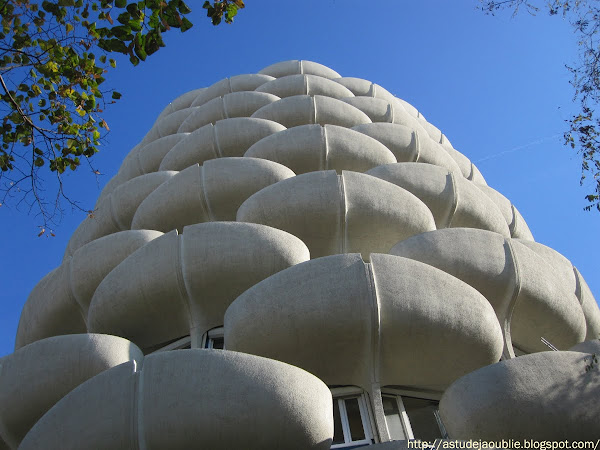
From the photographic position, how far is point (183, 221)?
52.6 ft

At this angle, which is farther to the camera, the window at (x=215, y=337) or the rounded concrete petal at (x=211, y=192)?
the rounded concrete petal at (x=211, y=192)

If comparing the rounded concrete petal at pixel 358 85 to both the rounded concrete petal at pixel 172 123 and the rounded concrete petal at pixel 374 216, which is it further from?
the rounded concrete petal at pixel 374 216

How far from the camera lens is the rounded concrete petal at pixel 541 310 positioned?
38.5 ft

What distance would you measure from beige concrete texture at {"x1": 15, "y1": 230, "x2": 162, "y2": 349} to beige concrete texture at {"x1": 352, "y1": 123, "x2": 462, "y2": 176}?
8.33 m

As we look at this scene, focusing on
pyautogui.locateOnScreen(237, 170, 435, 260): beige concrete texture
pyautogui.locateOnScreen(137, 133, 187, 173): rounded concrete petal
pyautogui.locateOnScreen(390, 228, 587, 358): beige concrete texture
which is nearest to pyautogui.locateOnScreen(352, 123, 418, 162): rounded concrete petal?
pyautogui.locateOnScreen(237, 170, 435, 260): beige concrete texture

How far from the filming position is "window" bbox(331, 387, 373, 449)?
9070 mm

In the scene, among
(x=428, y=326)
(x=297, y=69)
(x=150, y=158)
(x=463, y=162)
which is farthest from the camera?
(x=297, y=69)

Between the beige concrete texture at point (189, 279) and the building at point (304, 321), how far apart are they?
3 cm

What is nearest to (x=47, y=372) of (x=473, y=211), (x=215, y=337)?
(x=215, y=337)

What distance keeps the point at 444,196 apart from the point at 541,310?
4.64 m

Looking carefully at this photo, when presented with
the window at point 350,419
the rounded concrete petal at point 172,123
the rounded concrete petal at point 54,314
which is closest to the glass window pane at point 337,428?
the window at point 350,419

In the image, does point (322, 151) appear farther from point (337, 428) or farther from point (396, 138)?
point (337, 428)

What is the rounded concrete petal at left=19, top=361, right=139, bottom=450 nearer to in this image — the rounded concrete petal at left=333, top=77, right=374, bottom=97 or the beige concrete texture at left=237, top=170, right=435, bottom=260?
the beige concrete texture at left=237, top=170, right=435, bottom=260

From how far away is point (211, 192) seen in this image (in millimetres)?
15906
